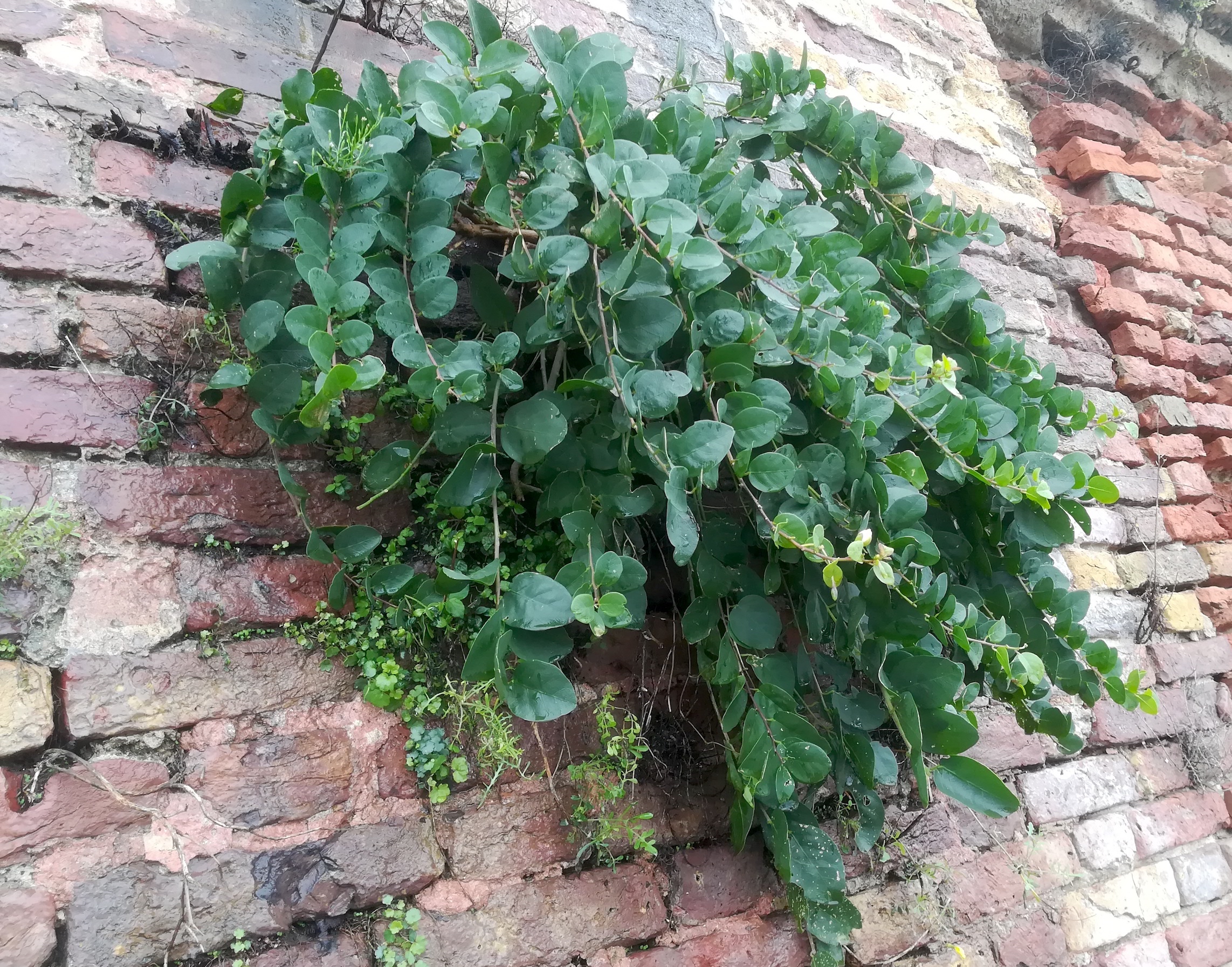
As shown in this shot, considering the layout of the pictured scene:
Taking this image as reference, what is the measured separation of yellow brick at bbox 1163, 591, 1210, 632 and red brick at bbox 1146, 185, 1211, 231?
1234 millimetres

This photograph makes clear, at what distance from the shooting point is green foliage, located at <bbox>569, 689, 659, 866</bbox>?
0.97 metres

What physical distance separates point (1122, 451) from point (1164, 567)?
0.95 feet

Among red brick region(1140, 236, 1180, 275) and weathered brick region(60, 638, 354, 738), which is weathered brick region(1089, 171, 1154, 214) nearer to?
red brick region(1140, 236, 1180, 275)

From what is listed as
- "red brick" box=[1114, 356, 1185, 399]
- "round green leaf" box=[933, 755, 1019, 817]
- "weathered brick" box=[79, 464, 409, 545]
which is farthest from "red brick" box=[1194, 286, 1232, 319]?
"weathered brick" box=[79, 464, 409, 545]

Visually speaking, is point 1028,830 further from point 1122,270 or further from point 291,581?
point 1122,270

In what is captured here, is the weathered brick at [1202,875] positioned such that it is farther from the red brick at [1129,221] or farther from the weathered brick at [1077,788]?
the red brick at [1129,221]

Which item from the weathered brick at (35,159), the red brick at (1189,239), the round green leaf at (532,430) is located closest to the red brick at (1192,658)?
the red brick at (1189,239)

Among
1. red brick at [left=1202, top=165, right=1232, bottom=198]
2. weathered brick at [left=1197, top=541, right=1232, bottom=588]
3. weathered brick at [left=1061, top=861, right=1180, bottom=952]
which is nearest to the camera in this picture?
weathered brick at [left=1061, top=861, right=1180, bottom=952]

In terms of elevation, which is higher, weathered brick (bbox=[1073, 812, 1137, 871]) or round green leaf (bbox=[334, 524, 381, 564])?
round green leaf (bbox=[334, 524, 381, 564])

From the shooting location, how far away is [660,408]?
81 centimetres

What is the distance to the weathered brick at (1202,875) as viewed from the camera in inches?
61.2

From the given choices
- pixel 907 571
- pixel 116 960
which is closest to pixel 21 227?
pixel 116 960

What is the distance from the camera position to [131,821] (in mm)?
786

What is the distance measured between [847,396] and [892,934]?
0.82 meters
